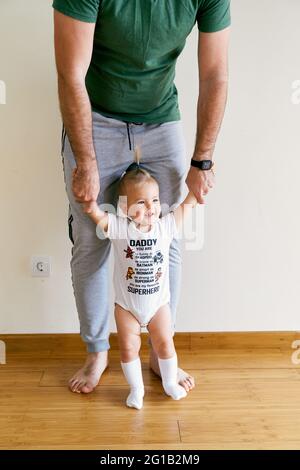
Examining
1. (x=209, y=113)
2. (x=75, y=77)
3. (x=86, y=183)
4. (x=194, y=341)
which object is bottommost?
(x=194, y=341)

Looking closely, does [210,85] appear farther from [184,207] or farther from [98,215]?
[98,215]

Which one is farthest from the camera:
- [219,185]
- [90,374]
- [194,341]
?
[194,341]

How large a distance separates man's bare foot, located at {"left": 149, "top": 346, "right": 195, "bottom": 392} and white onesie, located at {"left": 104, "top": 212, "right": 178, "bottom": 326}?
0.26 metres

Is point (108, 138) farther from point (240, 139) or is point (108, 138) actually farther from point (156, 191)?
point (240, 139)

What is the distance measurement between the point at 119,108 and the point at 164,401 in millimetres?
915

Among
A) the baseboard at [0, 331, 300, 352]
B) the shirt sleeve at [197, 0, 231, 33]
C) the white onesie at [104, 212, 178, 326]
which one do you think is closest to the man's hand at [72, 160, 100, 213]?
the white onesie at [104, 212, 178, 326]

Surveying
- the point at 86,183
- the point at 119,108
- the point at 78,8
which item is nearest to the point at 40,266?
the point at 86,183

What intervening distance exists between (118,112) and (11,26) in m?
0.55

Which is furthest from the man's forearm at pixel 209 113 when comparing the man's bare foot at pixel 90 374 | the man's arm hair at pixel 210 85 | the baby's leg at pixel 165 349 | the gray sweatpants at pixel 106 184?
the man's bare foot at pixel 90 374

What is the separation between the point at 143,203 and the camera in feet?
4.98

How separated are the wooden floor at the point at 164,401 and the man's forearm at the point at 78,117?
0.76 meters

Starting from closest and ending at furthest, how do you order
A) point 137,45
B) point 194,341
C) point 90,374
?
1. point 137,45
2. point 90,374
3. point 194,341

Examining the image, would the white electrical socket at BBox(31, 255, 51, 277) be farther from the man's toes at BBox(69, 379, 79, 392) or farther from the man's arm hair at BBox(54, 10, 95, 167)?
the man's arm hair at BBox(54, 10, 95, 167)
